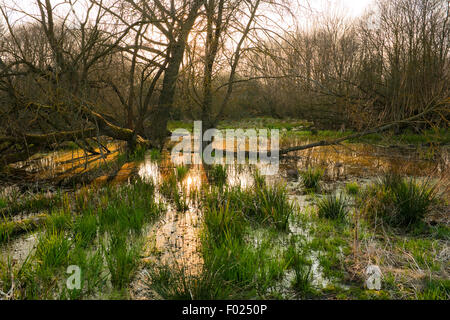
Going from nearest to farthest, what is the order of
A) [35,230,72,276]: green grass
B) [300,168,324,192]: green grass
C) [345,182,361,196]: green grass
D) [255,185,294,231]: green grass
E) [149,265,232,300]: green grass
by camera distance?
[149,265,232,300]: green grass, [35,230,72,276]: green grass, [255,185,294,231]: green grass, [345,182,361,196]: green grass, [300,168,324,192]: green grass

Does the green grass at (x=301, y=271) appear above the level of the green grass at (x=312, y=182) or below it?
below

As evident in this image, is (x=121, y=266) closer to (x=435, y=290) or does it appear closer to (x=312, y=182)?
(x=435, y=290)

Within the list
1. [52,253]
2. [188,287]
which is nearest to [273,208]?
[188,287]

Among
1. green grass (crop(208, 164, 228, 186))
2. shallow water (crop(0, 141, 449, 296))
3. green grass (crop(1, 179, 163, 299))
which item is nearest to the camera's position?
green grass (crop(1, 179, 163, 299))

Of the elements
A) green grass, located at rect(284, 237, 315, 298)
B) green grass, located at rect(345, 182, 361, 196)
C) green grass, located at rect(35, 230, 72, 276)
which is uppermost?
green grass, located at rect(345, 182, 361, 196)

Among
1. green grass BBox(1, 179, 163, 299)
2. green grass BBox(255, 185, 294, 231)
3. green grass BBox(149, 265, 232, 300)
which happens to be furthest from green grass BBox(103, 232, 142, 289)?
green grass BBox(255, 185, 294, 231)

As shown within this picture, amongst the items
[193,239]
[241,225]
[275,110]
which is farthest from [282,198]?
[275,110]

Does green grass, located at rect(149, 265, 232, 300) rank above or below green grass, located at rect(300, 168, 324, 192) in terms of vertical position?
below

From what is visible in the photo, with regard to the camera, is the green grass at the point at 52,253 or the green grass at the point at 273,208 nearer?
the green grass at the point at 52,253

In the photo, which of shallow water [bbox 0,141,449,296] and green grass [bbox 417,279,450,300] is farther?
shallow water [bbox 0,141,449,296]

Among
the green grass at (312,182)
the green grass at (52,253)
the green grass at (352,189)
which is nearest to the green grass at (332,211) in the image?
the green grass at (352,189)

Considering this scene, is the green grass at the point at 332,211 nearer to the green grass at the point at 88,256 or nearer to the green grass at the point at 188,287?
the green grass at the point at 188,287

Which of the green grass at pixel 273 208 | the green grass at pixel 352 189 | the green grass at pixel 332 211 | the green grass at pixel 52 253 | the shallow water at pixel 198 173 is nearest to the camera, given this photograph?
the green grass at pixel 52 253

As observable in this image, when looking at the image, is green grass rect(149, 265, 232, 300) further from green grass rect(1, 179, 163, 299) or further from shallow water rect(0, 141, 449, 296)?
green grass rect(1, 179, 163, 299)
